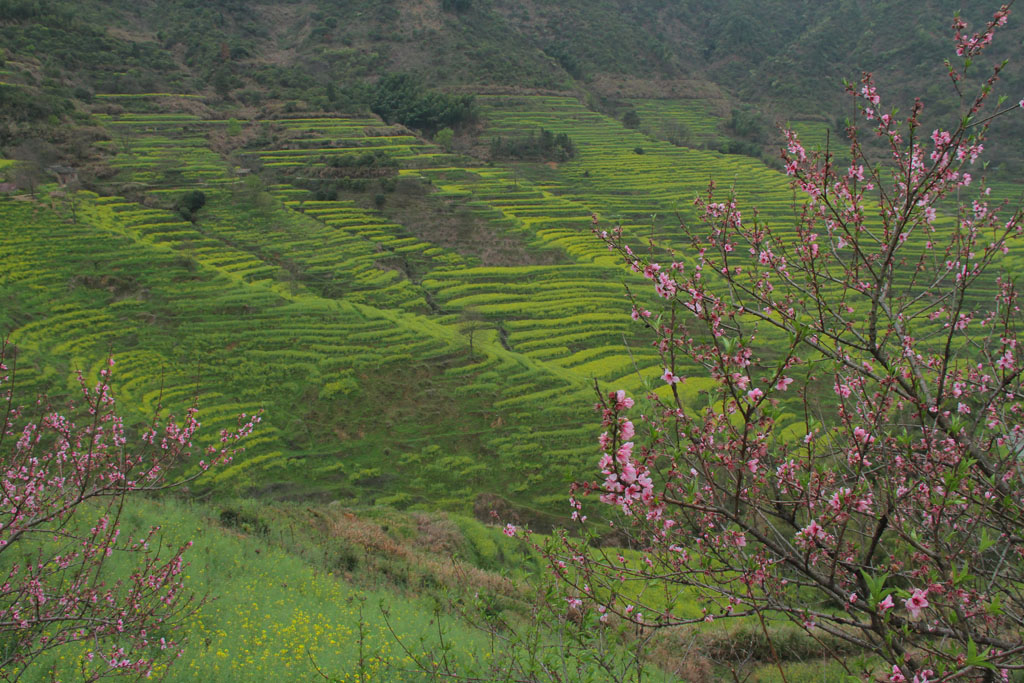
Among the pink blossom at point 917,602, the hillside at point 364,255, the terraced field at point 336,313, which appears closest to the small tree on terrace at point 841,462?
the pink blossom at point 917,602

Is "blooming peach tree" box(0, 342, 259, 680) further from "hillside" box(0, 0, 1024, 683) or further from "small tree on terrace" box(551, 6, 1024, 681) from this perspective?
"small tree on terrace" box(551, 6, 1024, 681)

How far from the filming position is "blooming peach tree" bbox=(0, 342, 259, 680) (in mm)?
3763

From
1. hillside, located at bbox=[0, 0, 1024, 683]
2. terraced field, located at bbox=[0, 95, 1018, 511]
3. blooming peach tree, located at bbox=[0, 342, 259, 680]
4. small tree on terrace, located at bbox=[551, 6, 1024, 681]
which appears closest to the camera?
small tree on terrace, located at bbox=[551, 6, 1024, 681]

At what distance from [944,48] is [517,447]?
73704 millimetres

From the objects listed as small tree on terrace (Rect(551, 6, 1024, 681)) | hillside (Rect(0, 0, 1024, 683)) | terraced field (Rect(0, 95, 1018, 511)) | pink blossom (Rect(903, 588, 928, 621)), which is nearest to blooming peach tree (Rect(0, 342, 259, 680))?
hillside (Rect(0, 0, 1024, 683))

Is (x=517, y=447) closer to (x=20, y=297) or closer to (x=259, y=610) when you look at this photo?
(x=259, y=610)

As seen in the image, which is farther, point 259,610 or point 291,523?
point 291,523

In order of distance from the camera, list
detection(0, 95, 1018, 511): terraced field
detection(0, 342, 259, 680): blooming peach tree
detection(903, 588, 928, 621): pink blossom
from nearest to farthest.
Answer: detection(903, 588, 928, 621): pink blossom → detection(0, 342, 259, 680): blooming peach tree → detection(0, 95, 1018, 511): terraced field

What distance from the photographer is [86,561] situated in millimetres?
4484

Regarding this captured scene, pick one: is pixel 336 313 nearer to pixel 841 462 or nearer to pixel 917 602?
pixel 841 462

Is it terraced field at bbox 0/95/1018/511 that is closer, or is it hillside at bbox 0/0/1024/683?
hillside at bbox 0/0/1024/683

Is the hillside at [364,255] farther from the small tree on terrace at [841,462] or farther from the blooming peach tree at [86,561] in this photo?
the blooming peach tree at [86,561]

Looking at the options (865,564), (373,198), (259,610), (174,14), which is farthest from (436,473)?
(174,14)

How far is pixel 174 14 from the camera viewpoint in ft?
206
